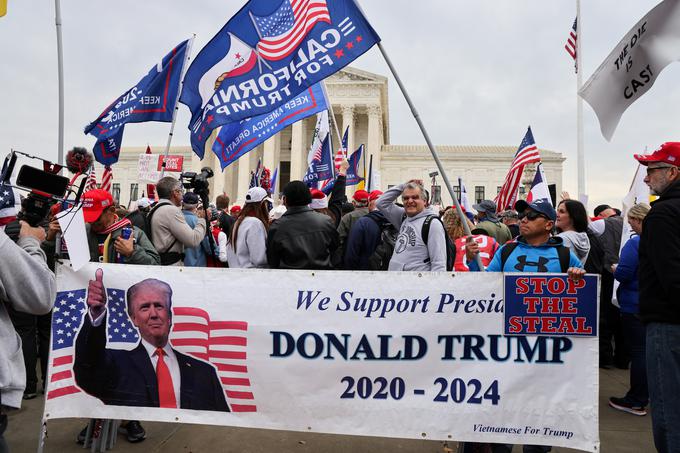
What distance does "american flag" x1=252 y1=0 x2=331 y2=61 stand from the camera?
3900 millimetres

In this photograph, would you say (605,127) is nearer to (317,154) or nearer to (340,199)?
(340,199)

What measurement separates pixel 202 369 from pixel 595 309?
2.46 metres

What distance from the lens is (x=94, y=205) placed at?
3.74m

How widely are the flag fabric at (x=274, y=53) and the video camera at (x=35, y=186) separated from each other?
204 centimetres

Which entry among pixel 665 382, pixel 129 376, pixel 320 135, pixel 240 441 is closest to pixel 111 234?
pixel 129 376

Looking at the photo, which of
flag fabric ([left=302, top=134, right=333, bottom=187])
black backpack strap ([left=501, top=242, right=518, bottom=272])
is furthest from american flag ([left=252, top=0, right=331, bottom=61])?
flag fabric ([left=302, top=134, right=333, bottom=187])

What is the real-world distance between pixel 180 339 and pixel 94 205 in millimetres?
1385

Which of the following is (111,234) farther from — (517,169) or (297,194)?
(517,169)

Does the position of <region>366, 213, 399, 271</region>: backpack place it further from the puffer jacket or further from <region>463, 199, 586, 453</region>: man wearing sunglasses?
<region>463, 199, 586, 453</region>: man wearing sunglasses

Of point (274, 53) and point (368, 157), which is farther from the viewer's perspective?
point (368, 157)

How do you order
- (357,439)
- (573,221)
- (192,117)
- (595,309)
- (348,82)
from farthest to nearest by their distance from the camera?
(348,82)
(192,117)
(573,221)
(357,439)
(595,309)

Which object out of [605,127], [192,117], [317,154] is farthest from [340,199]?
[317,154]

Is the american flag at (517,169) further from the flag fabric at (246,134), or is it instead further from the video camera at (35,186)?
the video camera at (35,186)

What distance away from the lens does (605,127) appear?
10.8 ft
